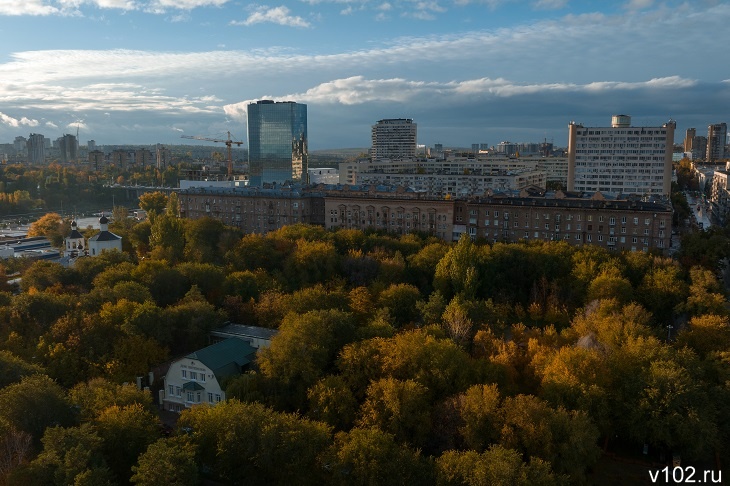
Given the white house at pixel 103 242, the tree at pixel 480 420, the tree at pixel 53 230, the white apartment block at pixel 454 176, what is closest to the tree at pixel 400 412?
the tree at pixel 480 420

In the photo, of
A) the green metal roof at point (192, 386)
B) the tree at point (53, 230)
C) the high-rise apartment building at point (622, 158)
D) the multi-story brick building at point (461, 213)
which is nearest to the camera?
the green metal roof at point (192, 386)

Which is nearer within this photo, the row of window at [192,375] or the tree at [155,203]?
the row of window at [192,375]

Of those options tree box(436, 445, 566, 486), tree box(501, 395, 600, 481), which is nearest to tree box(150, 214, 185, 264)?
tree box(501, 395, 600, 481)

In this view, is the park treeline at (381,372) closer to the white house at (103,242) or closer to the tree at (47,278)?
the tree at (47,278)

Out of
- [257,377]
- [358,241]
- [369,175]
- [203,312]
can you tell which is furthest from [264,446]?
[369,175]

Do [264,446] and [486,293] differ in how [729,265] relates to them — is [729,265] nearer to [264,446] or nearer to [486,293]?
[486,293]

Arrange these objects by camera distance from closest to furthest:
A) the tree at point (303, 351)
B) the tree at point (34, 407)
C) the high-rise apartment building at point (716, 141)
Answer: the tree at point (34, 407) < the tree at point (303, 351) < the high-rise apartment building at point (716, 141)

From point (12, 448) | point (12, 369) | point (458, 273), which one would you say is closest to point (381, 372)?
point (12, 448)

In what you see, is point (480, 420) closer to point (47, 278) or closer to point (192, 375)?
point (192, 375)
